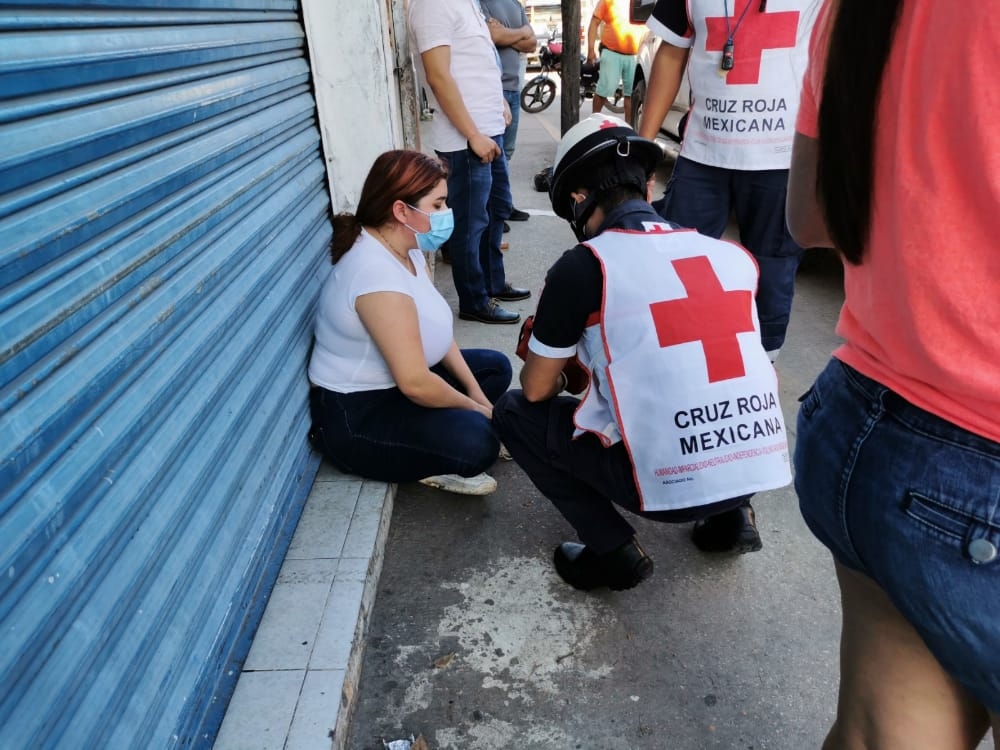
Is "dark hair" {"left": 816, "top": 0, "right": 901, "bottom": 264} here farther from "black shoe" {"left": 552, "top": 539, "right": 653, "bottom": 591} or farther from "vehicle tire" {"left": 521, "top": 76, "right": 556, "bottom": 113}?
"vehicle tire" {"left": 521, "top": 76, "right": 556, "bottom": 113}


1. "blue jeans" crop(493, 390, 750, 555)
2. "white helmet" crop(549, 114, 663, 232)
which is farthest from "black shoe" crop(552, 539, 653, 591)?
"white helmet" crop(549, 114, 663, 232)


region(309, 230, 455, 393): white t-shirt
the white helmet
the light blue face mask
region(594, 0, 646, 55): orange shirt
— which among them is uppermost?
region(594, 0, 646, 55): orange shirt

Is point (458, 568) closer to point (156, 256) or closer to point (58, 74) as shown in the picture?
point (156, 256)

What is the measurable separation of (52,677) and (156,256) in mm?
804

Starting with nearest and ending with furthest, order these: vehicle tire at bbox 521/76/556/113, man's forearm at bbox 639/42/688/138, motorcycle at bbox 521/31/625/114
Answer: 1. man's forearm at bbox 639/42/688/138
2. motorcycle at bbox 521/31/625/114
3. vehicle tire at bbox 521/76/556/113

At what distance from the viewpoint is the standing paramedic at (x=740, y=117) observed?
2447 mm

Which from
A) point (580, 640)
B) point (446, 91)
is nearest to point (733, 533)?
point (580, 640)

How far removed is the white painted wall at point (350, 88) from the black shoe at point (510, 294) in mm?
1251

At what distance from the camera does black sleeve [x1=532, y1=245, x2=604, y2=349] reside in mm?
1700

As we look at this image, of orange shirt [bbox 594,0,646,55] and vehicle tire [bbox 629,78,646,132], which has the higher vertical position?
orange shirt [bbox 594,0,646,55]

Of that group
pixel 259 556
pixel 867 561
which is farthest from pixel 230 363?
pixel 867 561

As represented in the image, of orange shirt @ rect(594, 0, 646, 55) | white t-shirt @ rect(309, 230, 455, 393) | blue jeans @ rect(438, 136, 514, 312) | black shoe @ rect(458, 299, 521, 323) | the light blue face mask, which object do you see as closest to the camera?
white t-shirt @ rect(309, 230, 455, 393)

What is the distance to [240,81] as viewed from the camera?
2.06m

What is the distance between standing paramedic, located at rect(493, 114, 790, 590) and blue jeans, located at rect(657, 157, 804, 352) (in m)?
0.86
